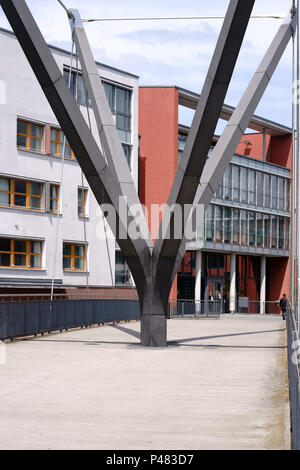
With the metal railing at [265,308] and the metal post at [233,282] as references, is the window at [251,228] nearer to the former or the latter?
the metal post at [233,282]

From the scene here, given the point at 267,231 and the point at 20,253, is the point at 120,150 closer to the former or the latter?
the point at 20,253

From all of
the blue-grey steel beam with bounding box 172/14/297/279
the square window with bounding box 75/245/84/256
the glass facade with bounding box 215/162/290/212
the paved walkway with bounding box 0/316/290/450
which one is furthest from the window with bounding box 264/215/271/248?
the blue-grey steel beam with bounding box 172/14/297/279

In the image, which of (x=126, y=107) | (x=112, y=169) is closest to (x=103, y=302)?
(x=112, y=169)

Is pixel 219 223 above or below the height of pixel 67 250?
above

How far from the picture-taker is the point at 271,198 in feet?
200

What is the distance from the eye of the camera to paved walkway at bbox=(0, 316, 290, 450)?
821 centimetres

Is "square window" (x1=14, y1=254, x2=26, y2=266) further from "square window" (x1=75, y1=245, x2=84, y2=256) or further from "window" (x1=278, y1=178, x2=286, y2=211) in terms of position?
"window" (x1=278, y1=178, x2=286, y2=211)

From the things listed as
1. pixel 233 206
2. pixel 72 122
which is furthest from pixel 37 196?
pixel 72 122

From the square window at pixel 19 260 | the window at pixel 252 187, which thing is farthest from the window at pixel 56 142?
the window at pixel 252 187

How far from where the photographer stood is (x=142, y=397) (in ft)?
37.2

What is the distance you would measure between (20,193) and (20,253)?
2.93 metres

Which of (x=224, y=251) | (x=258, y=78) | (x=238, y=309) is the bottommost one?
(x=238, y=309)
